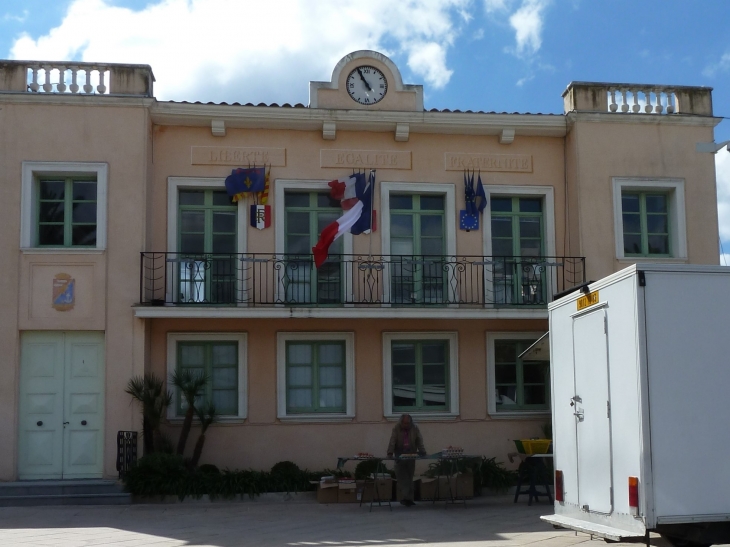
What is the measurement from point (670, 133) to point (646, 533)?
11.4 meters

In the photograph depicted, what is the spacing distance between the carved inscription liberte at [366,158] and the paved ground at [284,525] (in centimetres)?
615

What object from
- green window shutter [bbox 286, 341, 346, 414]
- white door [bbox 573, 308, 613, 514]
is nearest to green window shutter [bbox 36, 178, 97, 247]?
green window shutter [bbox 286, 341, 346, 414]

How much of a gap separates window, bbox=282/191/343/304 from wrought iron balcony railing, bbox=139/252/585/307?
2 centimetres

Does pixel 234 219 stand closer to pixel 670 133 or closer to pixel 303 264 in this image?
pixel 303 264

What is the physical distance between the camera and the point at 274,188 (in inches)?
690

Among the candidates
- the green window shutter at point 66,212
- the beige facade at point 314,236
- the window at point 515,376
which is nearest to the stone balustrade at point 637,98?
the beige facade at point 314,236

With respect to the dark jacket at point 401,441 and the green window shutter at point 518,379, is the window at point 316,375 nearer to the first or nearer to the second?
the dark jacket at point 401,441

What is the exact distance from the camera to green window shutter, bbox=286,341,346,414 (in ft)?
56.9

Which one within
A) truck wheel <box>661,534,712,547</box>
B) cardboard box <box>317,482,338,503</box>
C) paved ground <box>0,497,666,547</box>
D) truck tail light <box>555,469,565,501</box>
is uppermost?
truck tail light <box>555,469,565,501</box>

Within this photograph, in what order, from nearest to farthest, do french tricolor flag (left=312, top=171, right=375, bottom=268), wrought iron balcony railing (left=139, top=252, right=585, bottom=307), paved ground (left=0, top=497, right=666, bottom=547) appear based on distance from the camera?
paved ground (left=0, top=497, right=666, bottom=547) < wrought iron balcony railing (left=139, top=252, right=585, bottom=307) < french tricolor flag (left=312, top=171, right=375, bottom=268)

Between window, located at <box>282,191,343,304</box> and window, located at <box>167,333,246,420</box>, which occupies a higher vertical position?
window, located at <box>282,191,343,304</box>

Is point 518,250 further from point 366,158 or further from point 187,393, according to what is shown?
point 187,393

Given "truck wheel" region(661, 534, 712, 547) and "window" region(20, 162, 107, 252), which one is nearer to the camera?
"truck wheel" region(661, 534, 712, 547)

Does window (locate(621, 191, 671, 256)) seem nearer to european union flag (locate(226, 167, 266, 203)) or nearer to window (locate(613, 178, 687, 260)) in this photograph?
window (locate(613, 178, 687, 260))
